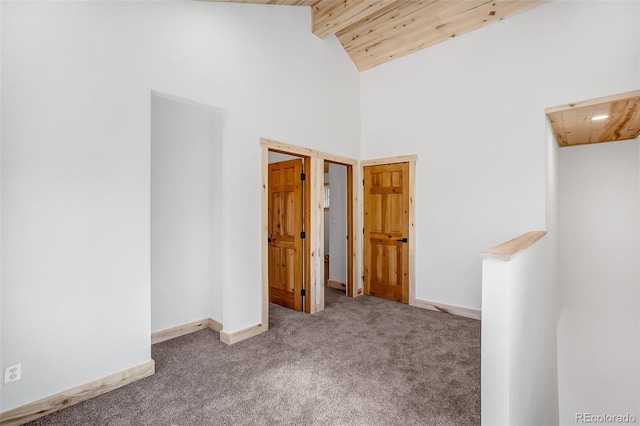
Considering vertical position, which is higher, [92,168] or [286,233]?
[92,168]

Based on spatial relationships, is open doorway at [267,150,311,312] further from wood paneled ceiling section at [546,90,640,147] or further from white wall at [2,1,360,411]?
wood paneled ceiling section at [546,90,640,147]

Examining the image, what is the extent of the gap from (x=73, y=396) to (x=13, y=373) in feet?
1.25

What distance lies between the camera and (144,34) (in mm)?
2396

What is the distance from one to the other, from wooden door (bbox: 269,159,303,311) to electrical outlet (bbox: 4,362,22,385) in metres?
2.59

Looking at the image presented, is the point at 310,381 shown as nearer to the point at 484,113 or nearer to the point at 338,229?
the point at 338,229

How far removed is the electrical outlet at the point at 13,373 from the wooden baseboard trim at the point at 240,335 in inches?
57.3

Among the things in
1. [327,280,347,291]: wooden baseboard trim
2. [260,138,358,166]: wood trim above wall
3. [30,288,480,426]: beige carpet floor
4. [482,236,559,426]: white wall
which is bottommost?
[30,288,480,426]: beige carpet floor

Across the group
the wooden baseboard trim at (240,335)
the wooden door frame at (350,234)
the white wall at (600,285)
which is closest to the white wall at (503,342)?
the wooden baseboard trim at (240,335)

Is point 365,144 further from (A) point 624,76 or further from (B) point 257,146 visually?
(A) point 624,76

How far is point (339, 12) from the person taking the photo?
3.62 metres

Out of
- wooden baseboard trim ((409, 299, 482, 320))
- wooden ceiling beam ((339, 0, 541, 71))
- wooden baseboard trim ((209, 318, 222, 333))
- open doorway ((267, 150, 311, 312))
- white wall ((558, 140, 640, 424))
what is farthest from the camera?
Answer: white wall ((558, 140, 640, 424))

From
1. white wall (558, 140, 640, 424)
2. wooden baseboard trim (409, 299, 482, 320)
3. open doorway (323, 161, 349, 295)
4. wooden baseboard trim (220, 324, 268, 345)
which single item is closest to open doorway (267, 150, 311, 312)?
wooden baseboard trim (220, 324, 268, 345)

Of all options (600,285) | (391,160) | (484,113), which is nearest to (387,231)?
(391,160)

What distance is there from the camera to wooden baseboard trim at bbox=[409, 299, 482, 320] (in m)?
3.70
